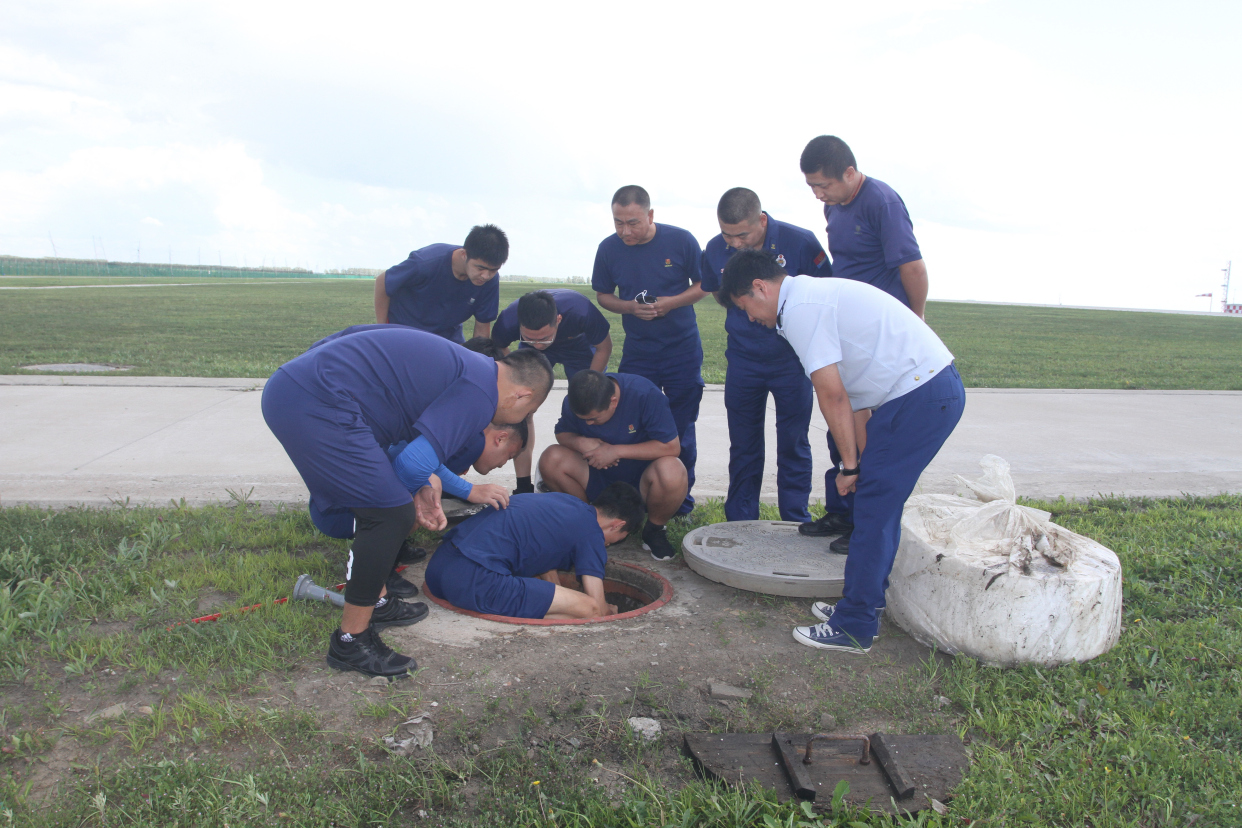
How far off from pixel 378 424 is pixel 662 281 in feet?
8.39

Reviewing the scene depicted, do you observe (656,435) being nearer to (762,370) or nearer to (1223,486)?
(762,370)

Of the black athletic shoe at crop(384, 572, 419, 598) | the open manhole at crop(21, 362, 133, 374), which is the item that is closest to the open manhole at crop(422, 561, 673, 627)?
the black athletic shoe at crop(384, 572, 419, 598)

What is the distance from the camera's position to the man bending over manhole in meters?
3.58

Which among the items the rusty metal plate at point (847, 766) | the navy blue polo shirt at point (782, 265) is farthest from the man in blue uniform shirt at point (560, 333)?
the rusty metal plate at point (847, 766)

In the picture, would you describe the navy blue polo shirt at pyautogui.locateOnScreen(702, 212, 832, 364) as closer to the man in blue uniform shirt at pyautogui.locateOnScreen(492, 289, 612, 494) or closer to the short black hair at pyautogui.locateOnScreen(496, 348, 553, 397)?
the man in blue uniform shirt at pyautogui.locateOnScreen(492, 289, 612, 494)

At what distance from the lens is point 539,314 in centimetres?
456

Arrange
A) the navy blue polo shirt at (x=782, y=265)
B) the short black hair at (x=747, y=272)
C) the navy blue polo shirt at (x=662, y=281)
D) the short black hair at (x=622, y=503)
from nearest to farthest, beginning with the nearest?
the short black hair at (x=747, y=272) → the short black hair at (x=622, y=503) → the navy blue polo shirt at (x=782, y=265) → the navy blue polo shirt at (x=662, y=281)

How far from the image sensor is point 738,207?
4391 millimetres

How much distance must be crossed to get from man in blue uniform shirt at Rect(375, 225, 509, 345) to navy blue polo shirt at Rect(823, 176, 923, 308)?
76.8 inches

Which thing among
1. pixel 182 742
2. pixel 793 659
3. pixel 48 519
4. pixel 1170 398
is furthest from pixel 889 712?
pixel 1170 398

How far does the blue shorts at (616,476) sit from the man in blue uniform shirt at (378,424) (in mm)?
1586

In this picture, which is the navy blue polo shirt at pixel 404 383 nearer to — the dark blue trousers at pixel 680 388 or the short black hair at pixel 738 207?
the short black hair at pixel 738 207

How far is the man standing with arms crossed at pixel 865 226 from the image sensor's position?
13.5 feet

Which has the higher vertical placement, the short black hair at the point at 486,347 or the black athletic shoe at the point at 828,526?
the short black hair at the point at 486,347
